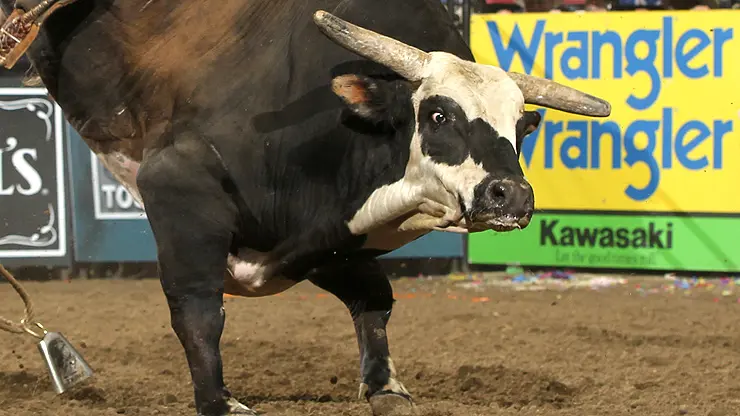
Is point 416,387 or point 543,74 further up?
point 543,74

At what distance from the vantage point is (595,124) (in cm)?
882

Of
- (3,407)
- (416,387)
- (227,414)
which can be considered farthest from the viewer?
(416,387)

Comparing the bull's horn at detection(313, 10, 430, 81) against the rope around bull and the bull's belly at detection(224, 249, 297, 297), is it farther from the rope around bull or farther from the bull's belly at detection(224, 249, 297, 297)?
the rope around bull

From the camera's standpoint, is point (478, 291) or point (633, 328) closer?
point (633, 328)

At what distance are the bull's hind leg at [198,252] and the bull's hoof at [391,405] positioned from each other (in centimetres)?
58

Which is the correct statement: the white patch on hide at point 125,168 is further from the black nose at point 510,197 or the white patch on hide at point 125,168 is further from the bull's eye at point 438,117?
the black nose at point 510,197

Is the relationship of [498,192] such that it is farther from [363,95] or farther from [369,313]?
[369,313]

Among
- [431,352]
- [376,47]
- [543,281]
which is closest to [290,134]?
[376,47]

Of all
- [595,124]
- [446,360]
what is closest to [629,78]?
[595,124]

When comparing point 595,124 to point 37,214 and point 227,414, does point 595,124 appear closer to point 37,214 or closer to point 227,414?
point 37,214

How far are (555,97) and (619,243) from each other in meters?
4.52

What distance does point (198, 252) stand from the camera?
14.2 feet

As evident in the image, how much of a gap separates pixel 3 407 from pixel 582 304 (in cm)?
407

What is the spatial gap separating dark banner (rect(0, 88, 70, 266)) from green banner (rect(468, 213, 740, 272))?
2.99 metres
